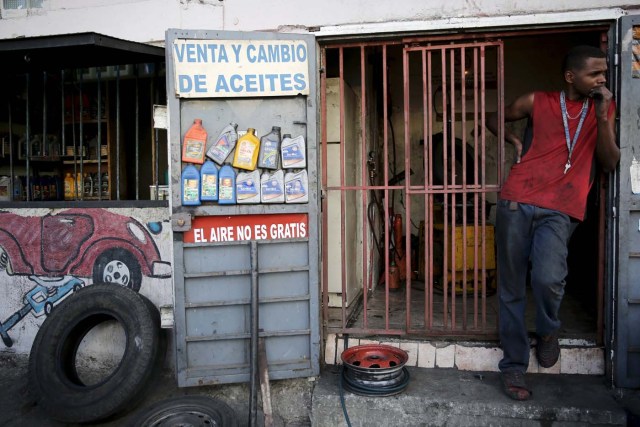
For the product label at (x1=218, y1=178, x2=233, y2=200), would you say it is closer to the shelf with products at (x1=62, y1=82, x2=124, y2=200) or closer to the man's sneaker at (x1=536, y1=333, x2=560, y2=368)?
the shelf with products at (x1=62, y1=82, x2=124, y2=200)

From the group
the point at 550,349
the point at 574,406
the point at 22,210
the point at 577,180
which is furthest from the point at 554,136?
the point at 22,210

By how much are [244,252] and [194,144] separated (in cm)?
82

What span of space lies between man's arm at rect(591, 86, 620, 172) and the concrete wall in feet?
2.11

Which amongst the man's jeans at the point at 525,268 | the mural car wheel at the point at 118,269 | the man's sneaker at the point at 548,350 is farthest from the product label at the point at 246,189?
the man's sneaker at the point at 548,350

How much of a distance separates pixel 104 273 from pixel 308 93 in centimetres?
231

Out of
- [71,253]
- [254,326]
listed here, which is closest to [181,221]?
[254,326]

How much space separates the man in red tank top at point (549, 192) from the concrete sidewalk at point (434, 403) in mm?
161

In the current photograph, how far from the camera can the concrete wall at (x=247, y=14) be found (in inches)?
133

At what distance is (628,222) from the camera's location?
3.24 metres

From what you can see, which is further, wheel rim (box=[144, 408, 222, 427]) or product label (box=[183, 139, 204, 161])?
product label (box=[183, 139, 204, 161])

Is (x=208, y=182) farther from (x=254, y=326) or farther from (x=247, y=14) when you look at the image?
(x=247, y=14)

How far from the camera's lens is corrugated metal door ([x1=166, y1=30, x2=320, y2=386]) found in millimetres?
3357

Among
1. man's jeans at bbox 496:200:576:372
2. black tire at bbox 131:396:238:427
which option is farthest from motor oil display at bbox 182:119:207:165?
man's jeans at bbox 496:200:576:372

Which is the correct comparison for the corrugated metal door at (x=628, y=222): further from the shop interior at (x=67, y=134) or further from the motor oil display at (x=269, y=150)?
the shop interior at (x=67, y=134)
